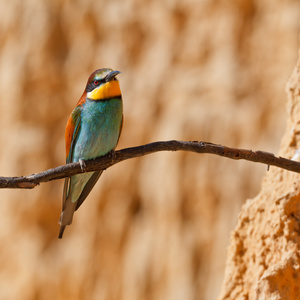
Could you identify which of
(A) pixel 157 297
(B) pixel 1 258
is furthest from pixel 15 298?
(A) pixel 157 297

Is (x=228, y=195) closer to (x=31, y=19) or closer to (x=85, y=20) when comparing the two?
(x=85, y=20)

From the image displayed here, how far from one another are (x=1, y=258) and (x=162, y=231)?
1.25 m

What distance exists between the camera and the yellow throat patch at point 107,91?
2.17 m

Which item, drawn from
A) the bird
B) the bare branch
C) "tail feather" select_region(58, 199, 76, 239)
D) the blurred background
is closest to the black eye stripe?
the bird

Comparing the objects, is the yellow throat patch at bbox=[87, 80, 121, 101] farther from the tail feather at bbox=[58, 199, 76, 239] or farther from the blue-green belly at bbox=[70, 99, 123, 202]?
the tail feather at bbox=[58, 199, 76, 239]

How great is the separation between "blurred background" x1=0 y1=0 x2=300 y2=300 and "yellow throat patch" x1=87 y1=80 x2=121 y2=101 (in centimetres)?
207

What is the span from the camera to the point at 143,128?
4.41m

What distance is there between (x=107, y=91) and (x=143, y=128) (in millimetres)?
2230

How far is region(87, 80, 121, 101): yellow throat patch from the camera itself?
217 centimetres

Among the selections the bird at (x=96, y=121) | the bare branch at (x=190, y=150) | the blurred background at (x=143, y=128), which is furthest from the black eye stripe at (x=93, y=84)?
the blurred background at (x=143, y=128)

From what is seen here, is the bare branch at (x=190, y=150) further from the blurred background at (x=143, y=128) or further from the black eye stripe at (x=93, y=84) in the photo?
the blurred background at (x=143, y=128)

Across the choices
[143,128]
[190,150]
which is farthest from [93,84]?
[143,128]

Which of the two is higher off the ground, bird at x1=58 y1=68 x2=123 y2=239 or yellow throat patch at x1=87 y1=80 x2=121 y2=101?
yellow throat patch at x1=87 y1=80 x2=121 y2=101

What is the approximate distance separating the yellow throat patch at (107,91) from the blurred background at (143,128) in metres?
2.07
